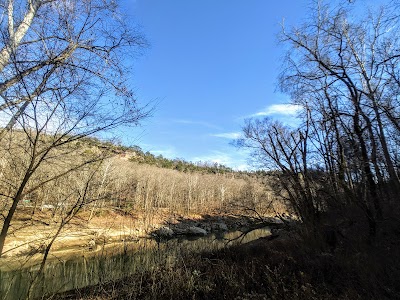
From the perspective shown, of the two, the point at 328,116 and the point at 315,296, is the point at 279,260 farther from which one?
the point at 328,116

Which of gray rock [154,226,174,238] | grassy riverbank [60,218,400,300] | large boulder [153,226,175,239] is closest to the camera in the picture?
grassy riverbank [60,218,400,300]

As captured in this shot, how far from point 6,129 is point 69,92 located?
87cm

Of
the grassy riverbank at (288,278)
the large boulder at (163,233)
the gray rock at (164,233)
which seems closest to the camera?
the grassy riverbank at (288,278)

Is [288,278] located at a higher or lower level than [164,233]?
lower

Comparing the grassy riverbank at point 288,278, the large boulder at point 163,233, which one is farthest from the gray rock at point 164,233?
the grassy riverbank at point 288,278

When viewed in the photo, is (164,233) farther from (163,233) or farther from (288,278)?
(288,278)

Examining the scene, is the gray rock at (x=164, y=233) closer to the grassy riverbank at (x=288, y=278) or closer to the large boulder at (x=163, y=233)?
the large boulder at (x=163, y=233)

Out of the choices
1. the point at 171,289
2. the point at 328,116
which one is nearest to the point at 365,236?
the point at 328,116

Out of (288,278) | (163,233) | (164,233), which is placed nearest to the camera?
(288,278)

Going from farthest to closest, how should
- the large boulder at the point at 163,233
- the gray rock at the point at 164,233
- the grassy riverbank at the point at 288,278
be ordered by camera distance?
the gray rock at the point at 164,233, the large boulder at the point at 163,233, the grassy riverbank at the point at 288,278

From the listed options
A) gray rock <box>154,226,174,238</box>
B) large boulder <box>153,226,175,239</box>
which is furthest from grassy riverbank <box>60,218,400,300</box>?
gray rock <box>154,226,174,238</box>

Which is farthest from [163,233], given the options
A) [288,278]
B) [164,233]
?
[288,278]

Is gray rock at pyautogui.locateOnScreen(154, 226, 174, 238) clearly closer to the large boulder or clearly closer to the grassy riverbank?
the large boulder

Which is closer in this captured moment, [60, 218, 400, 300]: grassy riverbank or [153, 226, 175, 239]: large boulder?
[60, 218, 400, 300]: grassy riverbank
